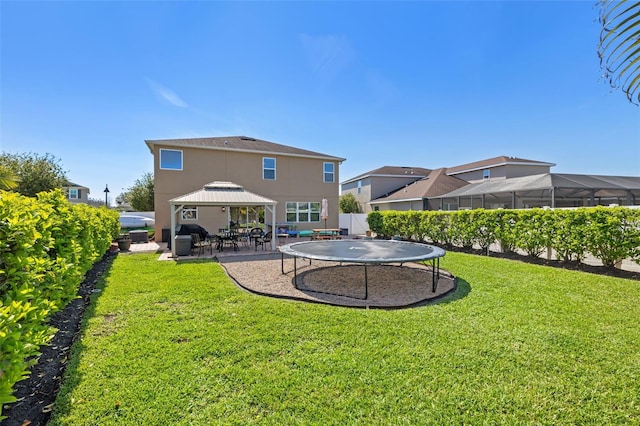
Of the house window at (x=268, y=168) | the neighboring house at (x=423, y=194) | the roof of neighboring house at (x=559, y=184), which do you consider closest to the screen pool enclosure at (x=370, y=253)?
the house window at (x=268, y=168)

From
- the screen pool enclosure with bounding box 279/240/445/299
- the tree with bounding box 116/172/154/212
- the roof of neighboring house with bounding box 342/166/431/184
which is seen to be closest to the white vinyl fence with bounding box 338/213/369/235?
the roof of neighboring house with bounding box 342/166/431/184

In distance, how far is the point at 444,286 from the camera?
6898mm

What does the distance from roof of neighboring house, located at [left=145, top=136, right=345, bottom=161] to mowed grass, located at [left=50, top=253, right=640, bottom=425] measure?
41.3ft

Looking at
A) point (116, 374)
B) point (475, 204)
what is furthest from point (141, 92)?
point (475, 204)

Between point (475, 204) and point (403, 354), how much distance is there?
24967 millimetres

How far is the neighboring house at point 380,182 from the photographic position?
32.2 m

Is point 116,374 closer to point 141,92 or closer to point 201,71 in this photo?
point 201,71

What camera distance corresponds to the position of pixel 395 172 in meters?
33.5

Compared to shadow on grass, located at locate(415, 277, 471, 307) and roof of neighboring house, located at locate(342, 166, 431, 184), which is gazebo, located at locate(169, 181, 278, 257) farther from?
roof of neighboring house, located at locate(342, 166, 431, 184)

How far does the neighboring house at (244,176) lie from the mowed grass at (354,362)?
11.7m

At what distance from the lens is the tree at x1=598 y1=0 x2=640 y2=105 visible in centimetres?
95

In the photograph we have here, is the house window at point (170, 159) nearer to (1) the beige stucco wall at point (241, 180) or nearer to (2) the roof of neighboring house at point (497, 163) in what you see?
(1) the beige stucco wall at point (241, 180)

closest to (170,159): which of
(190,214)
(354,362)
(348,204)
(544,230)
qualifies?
(190,214)

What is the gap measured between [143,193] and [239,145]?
17448 millimetres
